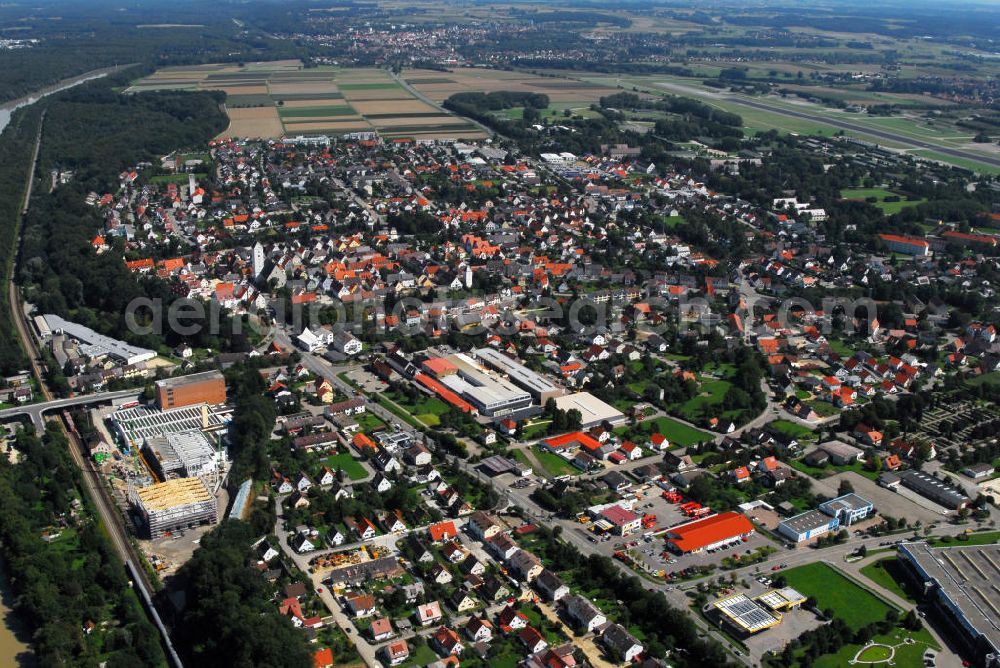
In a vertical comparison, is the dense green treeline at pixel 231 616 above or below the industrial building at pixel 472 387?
above

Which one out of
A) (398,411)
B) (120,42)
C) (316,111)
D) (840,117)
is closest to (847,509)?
(398,411)

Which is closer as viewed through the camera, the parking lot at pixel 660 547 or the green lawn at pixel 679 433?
the parking lot at pixel 660 547

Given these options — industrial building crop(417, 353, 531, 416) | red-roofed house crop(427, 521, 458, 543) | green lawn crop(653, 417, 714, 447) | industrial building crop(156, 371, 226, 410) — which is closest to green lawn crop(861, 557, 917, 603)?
green lawn crop(653, 417, 714, 447)

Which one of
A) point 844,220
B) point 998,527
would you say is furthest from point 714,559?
point 844,220

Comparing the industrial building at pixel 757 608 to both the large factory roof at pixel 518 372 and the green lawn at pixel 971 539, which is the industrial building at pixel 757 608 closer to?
the green lawn at pixel 971 539

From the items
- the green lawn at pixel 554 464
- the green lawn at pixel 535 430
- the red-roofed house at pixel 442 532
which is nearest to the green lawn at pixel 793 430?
the green lawn at pixel 554 464

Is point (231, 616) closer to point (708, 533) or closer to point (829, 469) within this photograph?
point (708, 533)

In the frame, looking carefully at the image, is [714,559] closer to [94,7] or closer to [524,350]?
[524,350]
